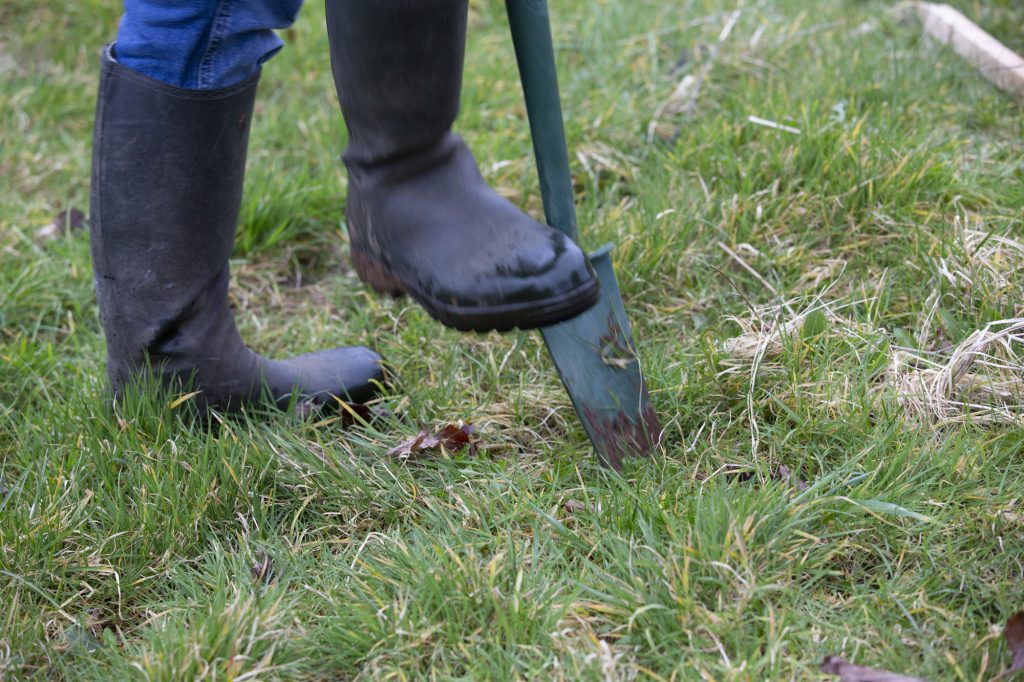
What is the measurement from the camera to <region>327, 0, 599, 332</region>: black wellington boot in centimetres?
140

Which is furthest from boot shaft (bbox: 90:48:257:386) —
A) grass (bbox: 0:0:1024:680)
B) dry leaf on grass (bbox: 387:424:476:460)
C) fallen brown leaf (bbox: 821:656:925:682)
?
fallen brown leaf (bbox: 821:656:925:682)

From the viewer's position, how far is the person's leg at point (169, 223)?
5.29 feet

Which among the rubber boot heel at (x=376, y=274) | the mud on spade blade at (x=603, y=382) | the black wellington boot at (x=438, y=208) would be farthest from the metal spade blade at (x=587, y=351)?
the rubber boot heel at (x=376, y=274)

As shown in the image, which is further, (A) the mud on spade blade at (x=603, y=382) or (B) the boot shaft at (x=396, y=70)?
(A) the mud on spade blade at (x=603, y=382)

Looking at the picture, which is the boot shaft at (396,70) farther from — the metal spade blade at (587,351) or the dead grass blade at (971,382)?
the dead grass blade at (971,382)

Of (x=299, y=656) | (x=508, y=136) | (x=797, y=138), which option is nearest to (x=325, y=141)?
(x=508, y=136)

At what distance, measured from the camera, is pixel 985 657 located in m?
1.20

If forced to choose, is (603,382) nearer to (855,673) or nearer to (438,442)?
(438,442)

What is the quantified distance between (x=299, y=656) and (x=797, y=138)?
1.64 metres

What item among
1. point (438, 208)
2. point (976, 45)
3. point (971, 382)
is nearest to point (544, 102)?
point (438, 208)

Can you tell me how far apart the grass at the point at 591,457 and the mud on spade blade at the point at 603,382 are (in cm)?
6

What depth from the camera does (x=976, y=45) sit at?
278 cm

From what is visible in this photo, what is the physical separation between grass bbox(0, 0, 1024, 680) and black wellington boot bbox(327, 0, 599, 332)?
1.02 feet

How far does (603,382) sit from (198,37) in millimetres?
828
